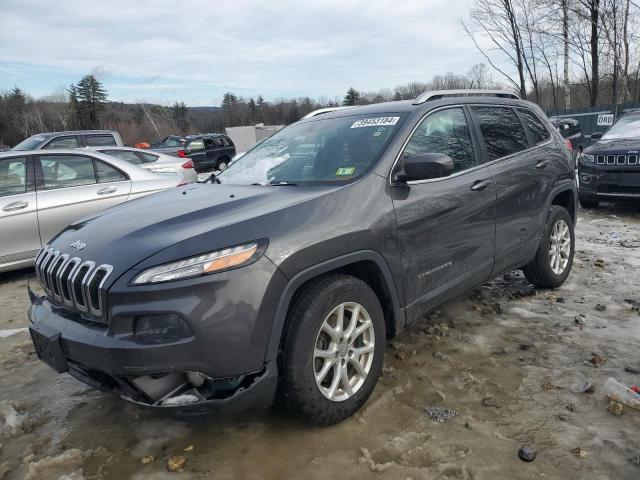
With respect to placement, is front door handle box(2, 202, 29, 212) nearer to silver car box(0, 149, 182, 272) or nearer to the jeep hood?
silver car box(0, 149, 182, 272)

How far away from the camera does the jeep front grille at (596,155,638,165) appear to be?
751 cm

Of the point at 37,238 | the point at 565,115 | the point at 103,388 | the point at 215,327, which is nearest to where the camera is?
the point at 215,327

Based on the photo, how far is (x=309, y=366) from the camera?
2.41m

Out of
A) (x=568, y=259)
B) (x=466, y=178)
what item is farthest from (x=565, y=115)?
(x=466, y=178)

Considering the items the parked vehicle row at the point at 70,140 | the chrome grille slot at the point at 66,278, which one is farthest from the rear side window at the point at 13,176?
the parked vehicle row at the point at 70,140

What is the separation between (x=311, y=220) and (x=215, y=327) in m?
0.74

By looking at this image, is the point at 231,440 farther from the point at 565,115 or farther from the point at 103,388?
the point at 565,115

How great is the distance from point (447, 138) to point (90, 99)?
287 ft

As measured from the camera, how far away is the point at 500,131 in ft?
13.1

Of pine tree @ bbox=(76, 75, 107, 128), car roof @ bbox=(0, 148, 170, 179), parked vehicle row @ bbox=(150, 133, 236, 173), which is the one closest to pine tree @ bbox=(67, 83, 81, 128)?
pine tree @ bbox=(76, 75, 107, 128)

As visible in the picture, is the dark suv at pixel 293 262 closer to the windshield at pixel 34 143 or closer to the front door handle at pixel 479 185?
the front door handle at pixel 479 185

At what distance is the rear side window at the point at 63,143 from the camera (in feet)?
34.7

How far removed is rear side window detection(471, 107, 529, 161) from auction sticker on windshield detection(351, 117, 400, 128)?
862 millimetres

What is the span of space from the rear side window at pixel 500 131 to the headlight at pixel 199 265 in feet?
7.58
